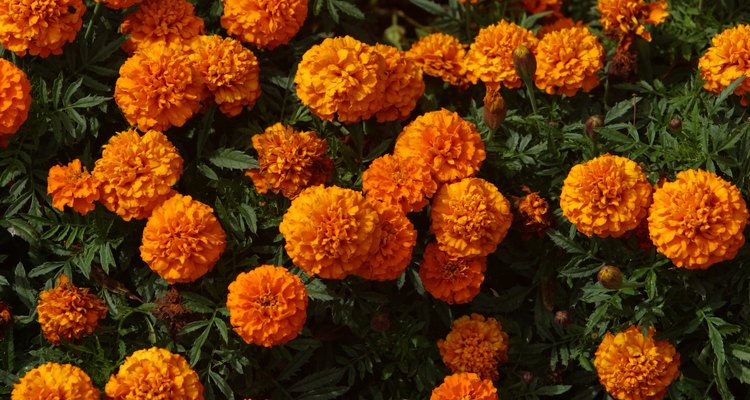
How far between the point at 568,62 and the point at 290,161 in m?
1.00

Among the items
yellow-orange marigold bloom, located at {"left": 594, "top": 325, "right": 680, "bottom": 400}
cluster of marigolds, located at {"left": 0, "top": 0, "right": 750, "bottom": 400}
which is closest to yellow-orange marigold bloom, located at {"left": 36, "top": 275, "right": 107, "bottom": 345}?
cluster of marigolds, located at {"left": 0, "top": 0, "right": 750, "bottom": 400}

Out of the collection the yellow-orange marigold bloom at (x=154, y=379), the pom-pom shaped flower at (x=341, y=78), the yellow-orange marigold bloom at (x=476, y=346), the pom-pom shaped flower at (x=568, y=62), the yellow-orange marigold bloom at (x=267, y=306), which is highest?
the pom-pom shaped flower at (x=341, y=78)

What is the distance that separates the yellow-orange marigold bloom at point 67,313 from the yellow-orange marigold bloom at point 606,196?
140 cm

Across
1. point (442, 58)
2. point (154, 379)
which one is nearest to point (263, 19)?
point (442, 58)

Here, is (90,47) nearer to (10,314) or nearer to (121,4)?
(121,4)

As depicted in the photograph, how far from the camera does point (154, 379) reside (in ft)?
8.57

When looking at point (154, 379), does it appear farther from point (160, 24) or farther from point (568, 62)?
point (568, 62)

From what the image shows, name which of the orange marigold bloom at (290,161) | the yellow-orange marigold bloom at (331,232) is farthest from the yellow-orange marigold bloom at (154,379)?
the orange marigold bloom at (290,161)

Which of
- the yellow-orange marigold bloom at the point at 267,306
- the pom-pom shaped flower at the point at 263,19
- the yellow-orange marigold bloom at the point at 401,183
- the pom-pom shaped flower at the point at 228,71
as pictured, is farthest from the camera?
the pom-pom shaped flower at the point at 263,19

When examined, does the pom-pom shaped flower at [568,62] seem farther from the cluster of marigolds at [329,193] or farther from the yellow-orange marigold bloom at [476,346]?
the yellow-orange marigold bloom at [476,346]

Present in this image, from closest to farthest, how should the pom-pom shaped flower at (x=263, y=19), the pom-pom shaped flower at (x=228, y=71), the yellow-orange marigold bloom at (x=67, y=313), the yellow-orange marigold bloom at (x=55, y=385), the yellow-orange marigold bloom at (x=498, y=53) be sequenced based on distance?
the yellow-orange marigold bloom at (x=55, y=385), the yellow-orange marigold bloom at (x=67, y=313), the pom-pom shaped flower at (x=228, y=71), the pom-pom shaped flower at (x=263, y=19), the yellow-orange marigold bloom at (x=498, y=53)

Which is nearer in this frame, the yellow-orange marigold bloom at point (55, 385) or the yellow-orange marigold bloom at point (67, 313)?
the yellow-orange marigold bloom at point (55, 385)

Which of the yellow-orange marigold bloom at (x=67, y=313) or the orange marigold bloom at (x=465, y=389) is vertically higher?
the yellow-orange marigold bloom at (x=67, y=313)

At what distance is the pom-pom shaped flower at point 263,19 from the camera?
3.18 m
